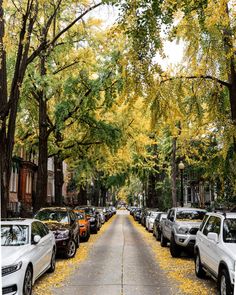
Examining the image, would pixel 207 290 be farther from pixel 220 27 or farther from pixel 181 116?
pixel 220 27

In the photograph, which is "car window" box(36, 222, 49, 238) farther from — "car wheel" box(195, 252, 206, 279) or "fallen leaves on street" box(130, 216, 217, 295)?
"car wheel" box(195, 252, 206, 279)

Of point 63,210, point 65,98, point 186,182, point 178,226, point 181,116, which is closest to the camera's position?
point 181,116

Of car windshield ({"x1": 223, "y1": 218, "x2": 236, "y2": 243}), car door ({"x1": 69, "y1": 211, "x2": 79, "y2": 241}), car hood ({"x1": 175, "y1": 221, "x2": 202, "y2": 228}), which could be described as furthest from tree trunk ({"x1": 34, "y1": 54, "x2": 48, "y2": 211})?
car windshield ({"x1": 223, "y1": 218, "x2": 236, "y2": 243})

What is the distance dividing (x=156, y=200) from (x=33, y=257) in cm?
3344

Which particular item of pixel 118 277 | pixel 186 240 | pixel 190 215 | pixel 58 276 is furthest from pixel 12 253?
pixel 190 215

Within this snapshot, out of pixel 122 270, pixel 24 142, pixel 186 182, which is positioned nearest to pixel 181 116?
pixel 122 270

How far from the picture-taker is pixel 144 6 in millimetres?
8867

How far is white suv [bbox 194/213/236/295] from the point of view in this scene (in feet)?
Answer: 23.4

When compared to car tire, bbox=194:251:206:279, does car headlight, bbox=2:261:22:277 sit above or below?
above

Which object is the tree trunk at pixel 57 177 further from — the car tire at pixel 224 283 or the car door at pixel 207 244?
the car tire at pixel 224 283

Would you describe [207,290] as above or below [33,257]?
below

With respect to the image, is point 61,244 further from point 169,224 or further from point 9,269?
point 9,269

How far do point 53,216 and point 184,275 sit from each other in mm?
6252

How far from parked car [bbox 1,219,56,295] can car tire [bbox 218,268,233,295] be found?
3716mm
